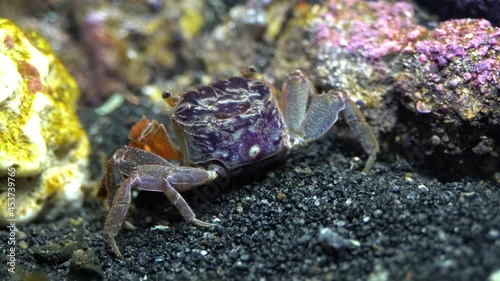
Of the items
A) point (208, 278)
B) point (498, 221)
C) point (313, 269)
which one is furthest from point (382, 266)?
point (208, 278)

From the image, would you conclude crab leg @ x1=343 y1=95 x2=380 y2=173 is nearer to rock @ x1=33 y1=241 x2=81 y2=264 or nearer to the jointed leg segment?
the jointed leg segment

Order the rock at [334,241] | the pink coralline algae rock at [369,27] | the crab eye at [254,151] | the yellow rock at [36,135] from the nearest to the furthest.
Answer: the rock at [334,241]
the yellow rock at [36,135]
the crab eye at [254,151]
the pink coralline algae rock at [369,27]

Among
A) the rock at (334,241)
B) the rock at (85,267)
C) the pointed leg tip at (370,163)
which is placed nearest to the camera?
the rock at (334,241)

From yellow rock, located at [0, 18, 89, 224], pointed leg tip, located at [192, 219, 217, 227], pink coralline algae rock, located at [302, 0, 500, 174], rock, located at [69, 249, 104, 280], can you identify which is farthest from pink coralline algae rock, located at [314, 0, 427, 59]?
rock, located at [69, 249, 104, 280]

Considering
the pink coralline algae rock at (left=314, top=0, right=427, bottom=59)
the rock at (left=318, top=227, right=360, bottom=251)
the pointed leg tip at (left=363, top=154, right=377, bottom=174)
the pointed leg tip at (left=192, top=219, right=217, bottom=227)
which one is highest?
the pink coralline algae rock at (left=314, top=0, right=427, bottom=59)

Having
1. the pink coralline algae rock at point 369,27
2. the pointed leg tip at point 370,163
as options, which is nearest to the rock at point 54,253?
the pointed leg tip at point 370,163

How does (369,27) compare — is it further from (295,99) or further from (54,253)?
(54,253)

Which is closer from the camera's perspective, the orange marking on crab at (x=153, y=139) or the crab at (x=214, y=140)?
the crab at (x=214, y=140)

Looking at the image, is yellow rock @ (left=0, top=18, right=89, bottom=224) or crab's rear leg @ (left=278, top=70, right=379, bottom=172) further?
crab's rear leg @ (left=278, top=70, right=379, bottom=172)

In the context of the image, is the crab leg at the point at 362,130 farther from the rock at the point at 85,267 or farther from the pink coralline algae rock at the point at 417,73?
the rock at the point at 85,267
